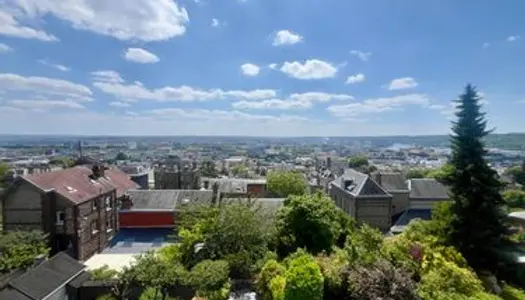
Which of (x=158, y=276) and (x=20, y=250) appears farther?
(x=20, y=250)

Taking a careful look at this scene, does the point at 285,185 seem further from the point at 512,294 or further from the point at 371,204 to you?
the point at 512,294

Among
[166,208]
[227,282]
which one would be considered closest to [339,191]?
[166,208]

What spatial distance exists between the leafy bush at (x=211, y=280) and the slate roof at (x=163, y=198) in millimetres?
19235

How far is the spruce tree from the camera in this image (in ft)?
57.0

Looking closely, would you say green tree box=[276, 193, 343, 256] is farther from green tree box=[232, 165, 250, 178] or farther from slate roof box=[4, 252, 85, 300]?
green tree box=[232, 165, 250, 178]

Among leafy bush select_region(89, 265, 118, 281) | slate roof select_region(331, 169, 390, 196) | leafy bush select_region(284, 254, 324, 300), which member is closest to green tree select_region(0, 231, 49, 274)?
leafy bush select_region(89, 265, 118, 281)

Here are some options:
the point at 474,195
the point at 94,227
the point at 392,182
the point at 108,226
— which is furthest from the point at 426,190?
the point at 94,227

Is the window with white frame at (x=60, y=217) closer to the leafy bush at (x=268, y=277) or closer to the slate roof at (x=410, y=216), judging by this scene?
the leafy bush at (x=268, y=277)

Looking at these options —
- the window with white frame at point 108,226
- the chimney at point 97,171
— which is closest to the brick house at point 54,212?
the window with white frame at point 108,226

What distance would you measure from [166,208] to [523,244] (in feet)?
91.8

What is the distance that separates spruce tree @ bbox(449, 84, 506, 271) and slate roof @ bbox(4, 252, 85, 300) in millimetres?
19708

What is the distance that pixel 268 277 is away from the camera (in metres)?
15.3

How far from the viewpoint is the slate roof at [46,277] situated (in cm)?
1792

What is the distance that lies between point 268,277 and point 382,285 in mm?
4675
